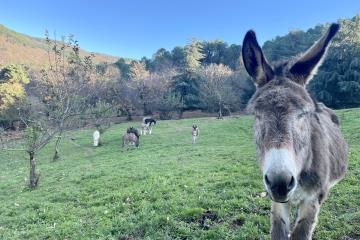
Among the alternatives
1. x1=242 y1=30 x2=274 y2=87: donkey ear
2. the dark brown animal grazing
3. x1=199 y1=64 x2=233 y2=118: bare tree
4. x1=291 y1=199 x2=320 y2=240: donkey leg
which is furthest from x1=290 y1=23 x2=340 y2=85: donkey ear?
x1=199 y1=64 x2=233 y2=118: bare tree

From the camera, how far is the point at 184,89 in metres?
64.8

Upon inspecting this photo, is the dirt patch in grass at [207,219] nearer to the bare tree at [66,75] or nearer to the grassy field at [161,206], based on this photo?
the grassy field at [161,206]

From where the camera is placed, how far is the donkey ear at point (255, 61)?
12.2 ft

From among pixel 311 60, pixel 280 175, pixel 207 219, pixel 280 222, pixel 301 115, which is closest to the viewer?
pixel 280 175

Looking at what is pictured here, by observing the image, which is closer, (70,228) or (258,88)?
(258,88)

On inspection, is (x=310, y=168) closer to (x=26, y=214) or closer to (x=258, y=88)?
(x=258, y=88)

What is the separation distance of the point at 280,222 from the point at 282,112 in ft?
5.74

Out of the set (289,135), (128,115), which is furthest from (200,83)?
(289,135)

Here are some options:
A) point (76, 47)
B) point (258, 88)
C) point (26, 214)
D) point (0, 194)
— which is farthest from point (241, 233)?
point (76, 47)

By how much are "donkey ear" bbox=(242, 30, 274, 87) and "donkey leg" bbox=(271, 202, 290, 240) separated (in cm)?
160

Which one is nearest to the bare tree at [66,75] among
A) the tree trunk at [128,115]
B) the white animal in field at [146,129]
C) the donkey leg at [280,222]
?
the donkey leg at [280,222]

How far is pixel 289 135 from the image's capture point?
→ 301 cm

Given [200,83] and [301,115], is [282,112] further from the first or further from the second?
[200,83]

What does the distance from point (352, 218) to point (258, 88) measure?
3915mm
